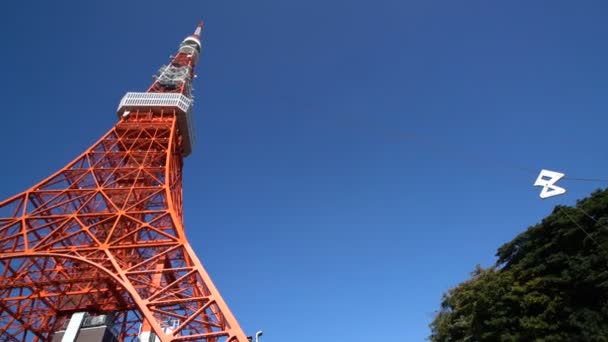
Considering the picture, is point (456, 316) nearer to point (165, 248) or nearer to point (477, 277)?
point (477, 277)

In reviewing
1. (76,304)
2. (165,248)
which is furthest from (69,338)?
(165,248)

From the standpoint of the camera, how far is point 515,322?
1370 centimetres

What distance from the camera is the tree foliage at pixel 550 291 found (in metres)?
12.6

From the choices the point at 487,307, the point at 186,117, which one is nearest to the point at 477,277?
the point at 487,307

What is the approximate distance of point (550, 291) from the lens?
1380 cm

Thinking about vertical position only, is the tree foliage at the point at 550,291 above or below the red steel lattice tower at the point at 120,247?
below

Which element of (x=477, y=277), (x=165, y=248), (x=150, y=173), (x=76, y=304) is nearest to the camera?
(x=165, y=248)

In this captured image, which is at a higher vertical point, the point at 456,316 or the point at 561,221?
the point at 561,221

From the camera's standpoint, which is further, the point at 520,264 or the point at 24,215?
the point at 24,215

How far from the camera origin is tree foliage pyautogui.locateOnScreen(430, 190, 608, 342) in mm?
12602

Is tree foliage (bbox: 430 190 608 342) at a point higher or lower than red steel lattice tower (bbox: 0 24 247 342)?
lower

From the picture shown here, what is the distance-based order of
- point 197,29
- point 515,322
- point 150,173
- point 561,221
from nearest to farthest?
point 515,322
point 561,221
point 150,173
point 197,29

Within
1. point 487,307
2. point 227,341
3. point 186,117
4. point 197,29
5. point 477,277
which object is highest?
point 197,29

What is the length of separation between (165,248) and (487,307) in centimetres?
1183
